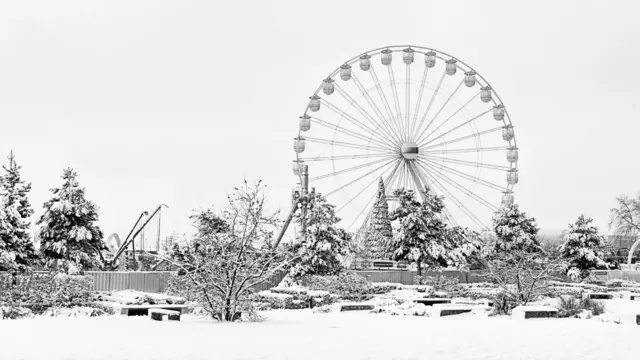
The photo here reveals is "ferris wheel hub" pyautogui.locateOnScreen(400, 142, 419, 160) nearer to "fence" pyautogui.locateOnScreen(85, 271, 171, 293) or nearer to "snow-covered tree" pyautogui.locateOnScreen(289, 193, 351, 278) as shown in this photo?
"snow-covered tree" pyautogui.locateOnScreen(289, 193, 351, 278)

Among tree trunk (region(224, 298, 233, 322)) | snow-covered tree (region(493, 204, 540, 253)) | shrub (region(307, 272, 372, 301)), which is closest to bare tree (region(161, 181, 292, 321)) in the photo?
tree trunk (region(224, 298, 233, 322))

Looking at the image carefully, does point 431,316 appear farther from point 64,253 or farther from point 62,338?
point 64,253

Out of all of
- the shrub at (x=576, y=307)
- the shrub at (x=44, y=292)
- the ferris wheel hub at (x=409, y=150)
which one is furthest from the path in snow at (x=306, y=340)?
the ferris wheel hub at (x=409, y=150)

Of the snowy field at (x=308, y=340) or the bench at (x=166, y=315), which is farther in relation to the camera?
the bench at (x=166, y=315)

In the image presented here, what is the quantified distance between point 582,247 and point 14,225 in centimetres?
3024

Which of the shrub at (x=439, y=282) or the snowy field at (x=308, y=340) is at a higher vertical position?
the shrub at (x=439, y=282)

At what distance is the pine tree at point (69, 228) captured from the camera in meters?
27.2

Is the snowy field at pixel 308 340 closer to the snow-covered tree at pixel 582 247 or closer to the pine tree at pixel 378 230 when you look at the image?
the snow-covered tree at pixel 582 247

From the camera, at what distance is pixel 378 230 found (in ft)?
178

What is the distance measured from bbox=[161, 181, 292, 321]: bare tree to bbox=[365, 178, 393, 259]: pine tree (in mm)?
34233

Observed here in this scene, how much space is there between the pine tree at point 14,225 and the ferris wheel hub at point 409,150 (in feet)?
70.3

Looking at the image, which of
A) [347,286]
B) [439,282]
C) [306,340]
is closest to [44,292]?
[306,340]

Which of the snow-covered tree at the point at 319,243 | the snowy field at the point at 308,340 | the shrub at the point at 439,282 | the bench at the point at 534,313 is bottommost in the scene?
the snowy field at the point at 308,340

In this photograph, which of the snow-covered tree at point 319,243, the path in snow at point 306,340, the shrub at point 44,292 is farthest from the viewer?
the snow-covered tree at point 319,243
